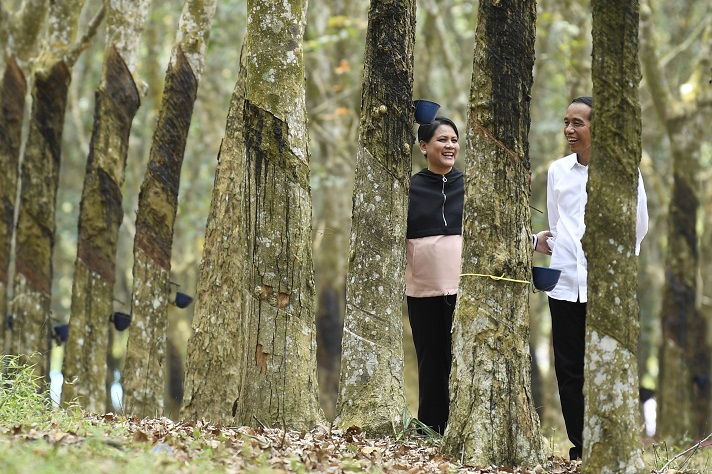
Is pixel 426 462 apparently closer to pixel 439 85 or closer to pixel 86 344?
pixel 86 344

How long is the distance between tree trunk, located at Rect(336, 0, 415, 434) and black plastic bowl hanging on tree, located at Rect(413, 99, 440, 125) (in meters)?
0.18

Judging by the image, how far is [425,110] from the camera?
745 cm

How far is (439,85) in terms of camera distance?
968 inches

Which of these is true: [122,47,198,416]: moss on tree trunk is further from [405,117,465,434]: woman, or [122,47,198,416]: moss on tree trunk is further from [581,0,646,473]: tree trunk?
[581,0,646,473]: tree trunk

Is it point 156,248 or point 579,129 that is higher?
point 579,129

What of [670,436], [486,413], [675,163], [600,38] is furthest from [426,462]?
[675,163]

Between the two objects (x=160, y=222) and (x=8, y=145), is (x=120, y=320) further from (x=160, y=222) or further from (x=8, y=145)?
(x=8, y=145)

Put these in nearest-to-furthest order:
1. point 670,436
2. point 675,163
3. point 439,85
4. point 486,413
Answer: point 486,413
point 670,436
point 675,163
point 439,85

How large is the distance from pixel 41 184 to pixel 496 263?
6.89m

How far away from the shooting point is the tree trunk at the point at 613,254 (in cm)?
A: 578

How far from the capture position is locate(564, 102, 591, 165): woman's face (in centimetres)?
710

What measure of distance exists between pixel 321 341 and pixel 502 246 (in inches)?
517

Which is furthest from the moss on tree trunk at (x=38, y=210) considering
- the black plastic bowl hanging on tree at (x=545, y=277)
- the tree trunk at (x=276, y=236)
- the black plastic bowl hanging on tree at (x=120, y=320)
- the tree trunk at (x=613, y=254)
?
the tree trunk at (x=613, y=254)

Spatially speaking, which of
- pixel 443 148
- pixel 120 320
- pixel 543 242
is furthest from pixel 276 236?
pixel 120 320
